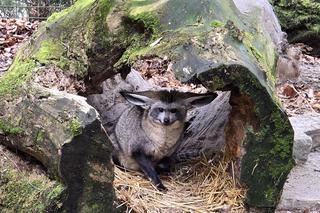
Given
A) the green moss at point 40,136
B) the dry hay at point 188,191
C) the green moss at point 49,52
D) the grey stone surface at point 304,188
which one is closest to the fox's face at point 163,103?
the dry hay at point 188,191

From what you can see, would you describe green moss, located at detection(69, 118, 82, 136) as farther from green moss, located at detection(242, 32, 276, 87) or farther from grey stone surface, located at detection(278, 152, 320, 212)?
grey stone surface, located at detection(278, 152, 320, 212)

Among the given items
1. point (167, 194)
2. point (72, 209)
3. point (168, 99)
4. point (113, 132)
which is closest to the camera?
point (72, 209)

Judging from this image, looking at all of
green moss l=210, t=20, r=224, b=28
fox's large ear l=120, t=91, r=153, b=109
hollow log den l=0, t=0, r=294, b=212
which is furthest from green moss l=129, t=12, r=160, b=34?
fox's large ear l=120, t=91, r=153, b=109

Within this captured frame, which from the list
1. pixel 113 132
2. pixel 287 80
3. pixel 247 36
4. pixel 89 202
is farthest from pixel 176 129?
pixel 287 80

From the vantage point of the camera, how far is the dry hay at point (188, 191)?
388 cm

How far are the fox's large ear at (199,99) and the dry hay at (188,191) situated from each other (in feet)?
1.55

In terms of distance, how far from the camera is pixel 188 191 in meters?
4.27

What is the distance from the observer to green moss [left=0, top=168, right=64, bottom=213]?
Result: 10.8ft

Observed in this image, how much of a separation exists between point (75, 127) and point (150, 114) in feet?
5.10

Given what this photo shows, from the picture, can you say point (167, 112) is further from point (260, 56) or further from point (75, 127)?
point (75, 127)

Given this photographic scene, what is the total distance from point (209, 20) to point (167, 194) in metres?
1.36

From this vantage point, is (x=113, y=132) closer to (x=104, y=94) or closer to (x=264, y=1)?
(x=104, y=94)

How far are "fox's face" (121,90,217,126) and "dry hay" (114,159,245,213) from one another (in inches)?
17.0

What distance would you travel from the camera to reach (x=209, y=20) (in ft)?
12.2
